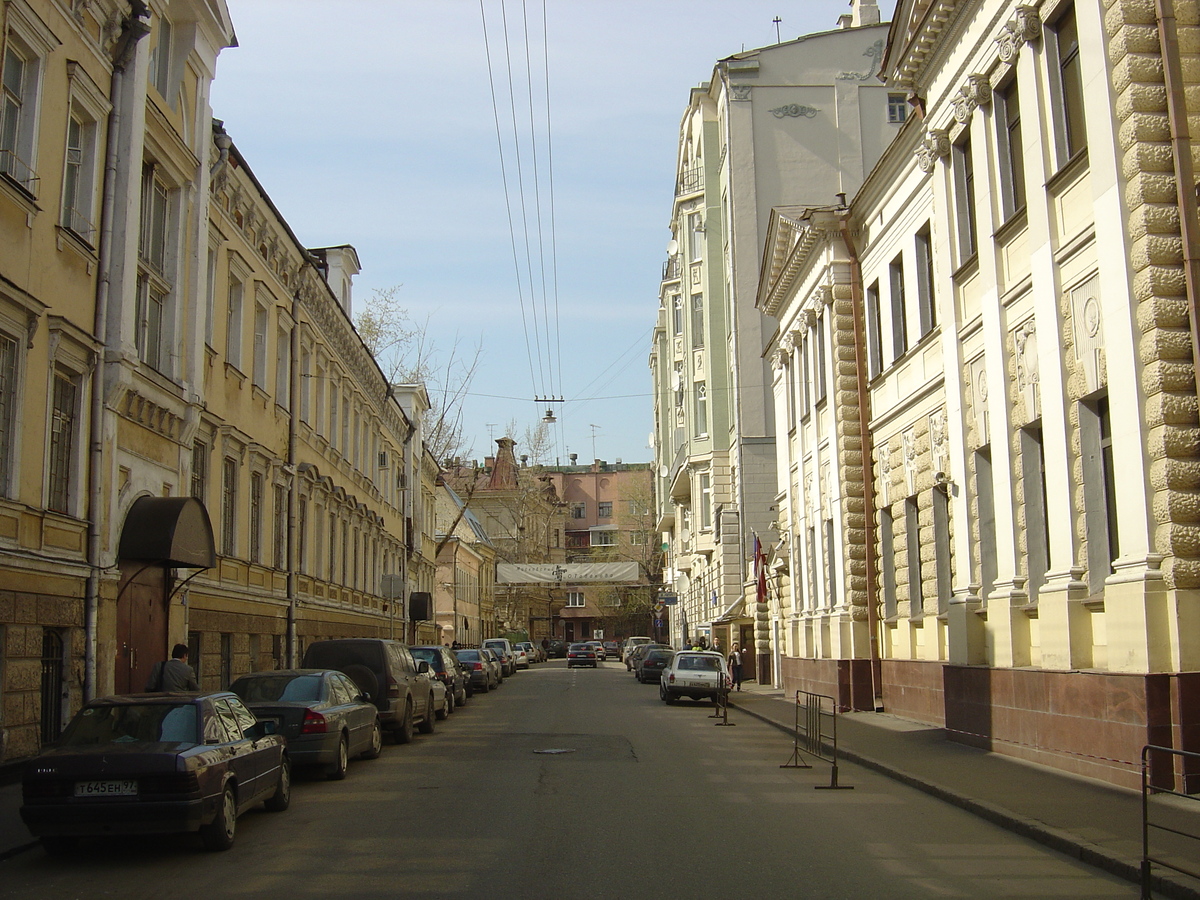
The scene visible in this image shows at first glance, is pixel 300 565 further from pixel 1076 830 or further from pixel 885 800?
pixel 1076 830

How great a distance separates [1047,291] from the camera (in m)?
13.9

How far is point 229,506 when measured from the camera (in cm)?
2269

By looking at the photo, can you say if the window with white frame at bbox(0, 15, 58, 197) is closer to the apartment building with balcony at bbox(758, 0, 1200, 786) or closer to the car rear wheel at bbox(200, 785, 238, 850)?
the car rear wheel at bbox(200, 785, 238, 850)

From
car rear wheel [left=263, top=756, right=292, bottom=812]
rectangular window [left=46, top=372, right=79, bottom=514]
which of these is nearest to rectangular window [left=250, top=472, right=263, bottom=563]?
rectangular window [left=46, top=372, right=79, bottom=514]

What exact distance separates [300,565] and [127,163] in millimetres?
14056

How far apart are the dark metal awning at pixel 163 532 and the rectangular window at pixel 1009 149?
1214 cm

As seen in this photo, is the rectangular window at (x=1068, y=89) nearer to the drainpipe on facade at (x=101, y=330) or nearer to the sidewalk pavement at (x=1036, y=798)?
the sidewalk pavement at (x=1036, y=798)

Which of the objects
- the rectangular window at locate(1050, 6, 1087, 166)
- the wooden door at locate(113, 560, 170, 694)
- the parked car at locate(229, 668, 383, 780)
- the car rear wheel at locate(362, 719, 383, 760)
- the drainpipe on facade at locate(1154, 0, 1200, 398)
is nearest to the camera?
the drainpipe on facade at locate(1154, 0, 1200, 398)

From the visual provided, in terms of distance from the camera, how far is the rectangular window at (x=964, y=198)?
1755 centimetres

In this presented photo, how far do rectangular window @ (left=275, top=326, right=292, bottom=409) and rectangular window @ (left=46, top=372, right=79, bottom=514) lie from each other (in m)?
11.3

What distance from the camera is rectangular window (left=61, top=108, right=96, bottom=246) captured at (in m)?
15.2

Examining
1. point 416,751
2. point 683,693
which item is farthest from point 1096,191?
point 683,693

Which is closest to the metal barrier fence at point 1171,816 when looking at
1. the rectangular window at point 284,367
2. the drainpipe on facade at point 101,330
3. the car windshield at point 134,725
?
the car windshield at point 134,725

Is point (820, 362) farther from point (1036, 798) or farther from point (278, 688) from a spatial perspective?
point (1036, 798)
